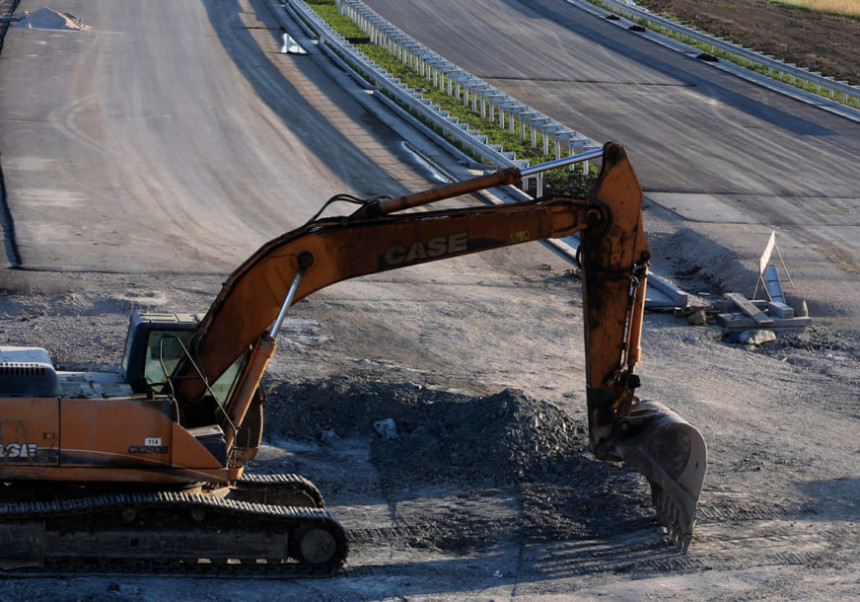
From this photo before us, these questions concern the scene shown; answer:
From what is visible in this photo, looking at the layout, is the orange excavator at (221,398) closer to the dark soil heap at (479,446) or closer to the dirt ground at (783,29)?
the dark soil heap at (479,446)

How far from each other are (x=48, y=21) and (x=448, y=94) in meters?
14.0

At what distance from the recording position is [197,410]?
34.9 ft

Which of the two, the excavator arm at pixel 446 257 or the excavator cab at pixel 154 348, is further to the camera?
the excavator cab at pixel 154 348

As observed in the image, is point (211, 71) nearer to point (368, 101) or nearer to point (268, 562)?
point (368, 101)

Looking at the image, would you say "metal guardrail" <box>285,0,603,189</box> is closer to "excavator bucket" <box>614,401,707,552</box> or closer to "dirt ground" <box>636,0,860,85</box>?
"excavator bucket" <box>614,401,707,552</box>

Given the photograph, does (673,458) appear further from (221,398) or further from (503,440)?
(221,398)

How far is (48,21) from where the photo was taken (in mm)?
38438

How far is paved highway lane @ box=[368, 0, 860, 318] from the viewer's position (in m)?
24.8

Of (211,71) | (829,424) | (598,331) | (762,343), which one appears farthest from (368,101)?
(598,331)

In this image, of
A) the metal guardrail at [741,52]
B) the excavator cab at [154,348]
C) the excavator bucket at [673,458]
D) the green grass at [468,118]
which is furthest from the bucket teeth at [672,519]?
the metal guardrail at [741,52]

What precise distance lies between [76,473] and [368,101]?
2367cm

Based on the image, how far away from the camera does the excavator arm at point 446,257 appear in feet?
33.5

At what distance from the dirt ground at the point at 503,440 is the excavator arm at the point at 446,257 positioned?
3.53 ft

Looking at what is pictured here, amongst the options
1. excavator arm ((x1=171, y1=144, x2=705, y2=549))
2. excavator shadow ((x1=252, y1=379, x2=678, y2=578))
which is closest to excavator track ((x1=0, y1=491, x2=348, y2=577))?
excavator shadow ((x1=252, y1=379, x2=678, y2=578))
